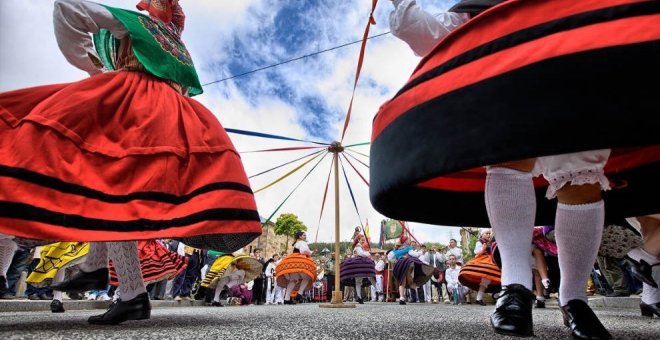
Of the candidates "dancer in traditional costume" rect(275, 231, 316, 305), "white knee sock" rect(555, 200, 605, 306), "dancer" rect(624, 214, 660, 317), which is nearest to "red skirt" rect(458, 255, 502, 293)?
"dancer" rect(624, 214, 660, 317)

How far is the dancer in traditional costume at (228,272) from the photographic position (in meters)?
8.88

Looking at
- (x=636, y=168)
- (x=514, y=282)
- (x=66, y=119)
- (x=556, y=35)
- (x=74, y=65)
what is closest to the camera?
(x=556, y=35)

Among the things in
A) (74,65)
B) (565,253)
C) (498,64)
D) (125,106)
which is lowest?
(565,253)

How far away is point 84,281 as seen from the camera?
7.11 ft

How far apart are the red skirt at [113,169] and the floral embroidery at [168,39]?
1.05 ft

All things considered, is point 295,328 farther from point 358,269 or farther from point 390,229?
point 390,229

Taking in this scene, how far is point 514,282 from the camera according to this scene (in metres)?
1.28

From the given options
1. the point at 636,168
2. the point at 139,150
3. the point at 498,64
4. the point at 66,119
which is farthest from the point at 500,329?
the point at 66,119

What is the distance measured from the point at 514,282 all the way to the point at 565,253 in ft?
1.26

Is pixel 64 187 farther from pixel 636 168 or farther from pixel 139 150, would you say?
pixel 636 168

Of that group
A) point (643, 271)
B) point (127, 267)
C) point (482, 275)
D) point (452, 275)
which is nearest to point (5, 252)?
point (127, 267)

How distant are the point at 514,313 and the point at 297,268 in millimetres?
8758

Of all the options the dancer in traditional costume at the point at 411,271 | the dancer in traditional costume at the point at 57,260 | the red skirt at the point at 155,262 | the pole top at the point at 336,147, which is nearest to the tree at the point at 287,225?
the dancer in traditional costume at the point at 411,271

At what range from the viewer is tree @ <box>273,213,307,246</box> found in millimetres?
49281
